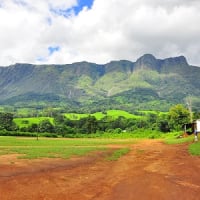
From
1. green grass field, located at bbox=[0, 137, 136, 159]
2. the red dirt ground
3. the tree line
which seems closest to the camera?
the red dirt ground

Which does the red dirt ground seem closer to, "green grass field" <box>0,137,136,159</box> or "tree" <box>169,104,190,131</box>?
"green grass field" <box>0,137,136,159</box>

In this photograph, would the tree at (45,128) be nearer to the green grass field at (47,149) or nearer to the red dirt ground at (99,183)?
the green grass field at (47,149)

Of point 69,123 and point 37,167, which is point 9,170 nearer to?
point 37,167

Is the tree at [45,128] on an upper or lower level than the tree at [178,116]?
lower

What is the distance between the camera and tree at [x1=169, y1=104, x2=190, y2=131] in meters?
99.4

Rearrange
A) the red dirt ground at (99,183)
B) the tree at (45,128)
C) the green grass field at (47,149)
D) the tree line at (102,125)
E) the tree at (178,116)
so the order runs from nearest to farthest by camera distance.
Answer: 1. the red dirt ground at (99,183)
2. the green grass field at (47,149)
3. the tree at (178,116)
4. the tree line at (102,125)
5. the tree at (45,128)

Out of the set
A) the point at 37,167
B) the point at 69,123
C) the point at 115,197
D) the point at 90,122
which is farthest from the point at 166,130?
the point at 115,197

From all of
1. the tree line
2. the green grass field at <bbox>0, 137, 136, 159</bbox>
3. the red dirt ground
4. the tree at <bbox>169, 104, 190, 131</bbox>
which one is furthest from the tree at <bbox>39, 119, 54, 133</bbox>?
the red dirt ground

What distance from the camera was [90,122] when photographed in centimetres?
12700

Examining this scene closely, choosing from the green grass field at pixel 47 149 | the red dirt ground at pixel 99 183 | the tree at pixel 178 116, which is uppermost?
the tree at pixel 178 116

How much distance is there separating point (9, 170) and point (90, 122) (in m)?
106

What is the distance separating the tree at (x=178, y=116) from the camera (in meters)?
99.4

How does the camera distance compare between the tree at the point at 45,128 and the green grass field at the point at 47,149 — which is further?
the tree at the point at 45,128

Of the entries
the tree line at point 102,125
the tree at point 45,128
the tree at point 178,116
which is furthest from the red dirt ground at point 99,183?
the tree at point 45,128
